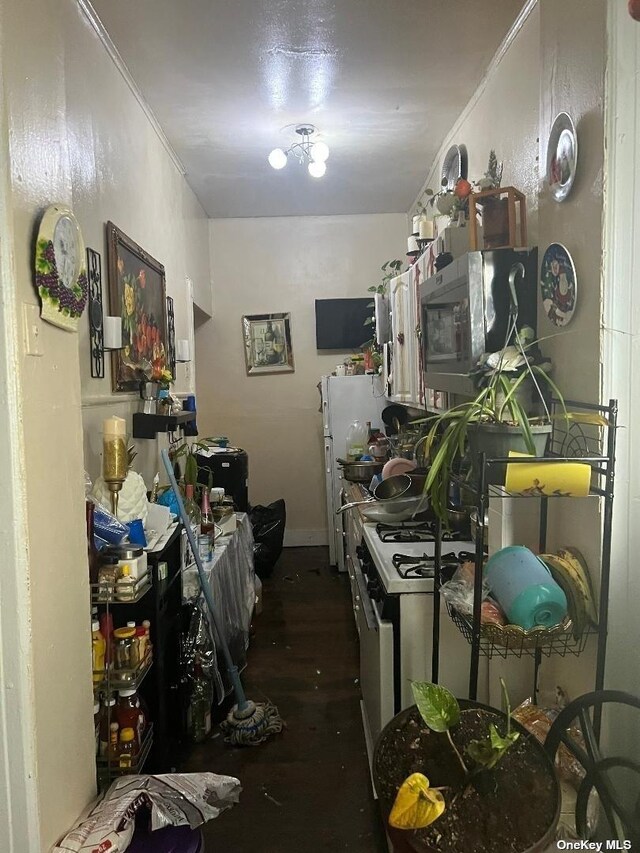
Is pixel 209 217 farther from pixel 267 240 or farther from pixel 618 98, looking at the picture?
pixel 618 98

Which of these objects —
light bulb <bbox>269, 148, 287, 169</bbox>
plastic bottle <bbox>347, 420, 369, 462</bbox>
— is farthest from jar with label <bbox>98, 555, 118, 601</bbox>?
plastic bottle <bbox>347, 420, 369, 462</bbox>

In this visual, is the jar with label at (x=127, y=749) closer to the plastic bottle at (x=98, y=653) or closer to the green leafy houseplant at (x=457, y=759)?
the plastic bottle at (x=98, y=653)

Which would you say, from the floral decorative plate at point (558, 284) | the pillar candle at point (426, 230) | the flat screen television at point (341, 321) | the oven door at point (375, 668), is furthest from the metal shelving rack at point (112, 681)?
the flat screen television at point (341, 321)

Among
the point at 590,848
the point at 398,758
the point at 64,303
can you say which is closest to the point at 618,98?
the point at 64,303

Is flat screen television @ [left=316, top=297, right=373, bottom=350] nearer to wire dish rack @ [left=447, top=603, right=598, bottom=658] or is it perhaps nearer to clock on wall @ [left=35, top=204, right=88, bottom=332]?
clock on wall @ [left=35, top=204, right=88, bottom=332]

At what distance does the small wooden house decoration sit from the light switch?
1382 millimetres

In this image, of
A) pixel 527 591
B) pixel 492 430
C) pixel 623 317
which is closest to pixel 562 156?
pixel 623 317

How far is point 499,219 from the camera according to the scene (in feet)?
6.44

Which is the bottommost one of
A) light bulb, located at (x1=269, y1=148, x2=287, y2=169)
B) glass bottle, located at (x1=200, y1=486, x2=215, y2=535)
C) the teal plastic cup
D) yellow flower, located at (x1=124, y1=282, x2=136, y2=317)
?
glass bottle, located at (x1=200, y1=486, x2=215, y2=535)

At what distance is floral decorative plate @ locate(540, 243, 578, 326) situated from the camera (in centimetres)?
144

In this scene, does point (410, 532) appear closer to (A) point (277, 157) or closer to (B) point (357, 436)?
(B) point (357, 436)

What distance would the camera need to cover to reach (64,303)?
4.39 ft

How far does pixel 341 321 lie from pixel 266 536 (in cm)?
200

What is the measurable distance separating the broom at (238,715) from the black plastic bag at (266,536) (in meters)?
1.81
